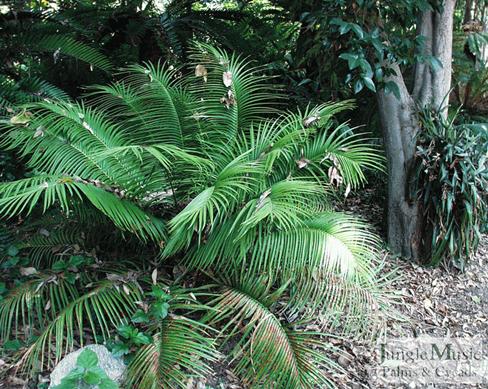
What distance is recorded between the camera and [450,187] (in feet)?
11.3

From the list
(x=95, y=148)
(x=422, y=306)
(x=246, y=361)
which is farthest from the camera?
(x=422, y=306)

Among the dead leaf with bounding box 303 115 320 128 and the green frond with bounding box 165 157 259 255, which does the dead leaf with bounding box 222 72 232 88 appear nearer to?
the dead leaf with bounding box 303 115 320 128

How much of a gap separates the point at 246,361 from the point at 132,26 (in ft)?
9.76

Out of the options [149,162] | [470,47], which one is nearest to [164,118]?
[149,162]

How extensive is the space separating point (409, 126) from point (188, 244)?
1.98m

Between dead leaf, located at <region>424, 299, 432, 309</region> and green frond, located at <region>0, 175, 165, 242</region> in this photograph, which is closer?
green frond, located at <region>0, 175, 165, 242</region>

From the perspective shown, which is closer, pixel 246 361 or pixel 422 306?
pixel 246 361

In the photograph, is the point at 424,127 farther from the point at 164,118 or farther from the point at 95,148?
the point at 95,148

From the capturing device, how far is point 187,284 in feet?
8.91

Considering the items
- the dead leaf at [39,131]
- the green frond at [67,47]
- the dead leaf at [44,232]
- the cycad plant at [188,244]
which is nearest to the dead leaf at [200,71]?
the cycad plant at [188,244]

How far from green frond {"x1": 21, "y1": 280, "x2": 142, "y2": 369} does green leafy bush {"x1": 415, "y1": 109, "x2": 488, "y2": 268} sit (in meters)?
2.17

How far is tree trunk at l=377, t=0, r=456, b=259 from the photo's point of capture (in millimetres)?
3592

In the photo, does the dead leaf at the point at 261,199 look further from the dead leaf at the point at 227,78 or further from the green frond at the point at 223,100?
the dead leaf at the point at 227,78

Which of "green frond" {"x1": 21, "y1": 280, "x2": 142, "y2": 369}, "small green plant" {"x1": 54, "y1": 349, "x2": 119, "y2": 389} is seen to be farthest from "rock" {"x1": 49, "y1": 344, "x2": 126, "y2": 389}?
"small green plant" {"x1": 54, "y1": 349, "x2": 119, "y2": 389}
